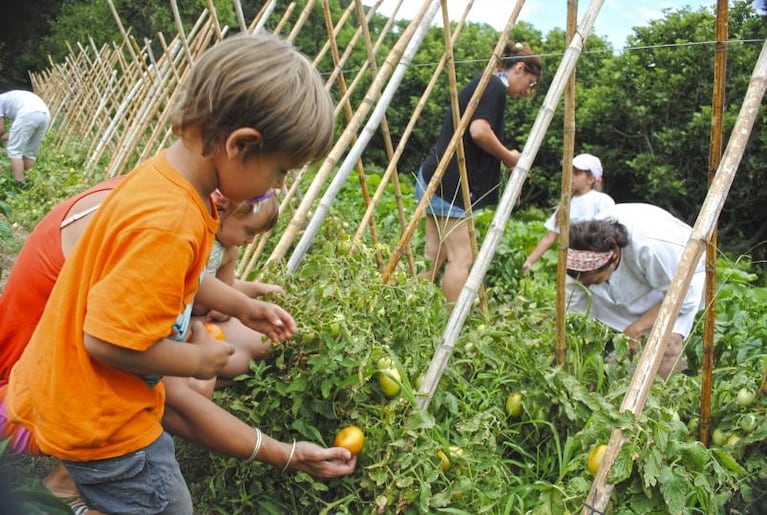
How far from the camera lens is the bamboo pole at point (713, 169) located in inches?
73.3

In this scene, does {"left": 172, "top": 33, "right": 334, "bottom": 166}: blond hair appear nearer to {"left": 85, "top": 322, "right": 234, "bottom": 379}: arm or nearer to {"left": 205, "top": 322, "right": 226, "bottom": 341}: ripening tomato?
{"left": 85, "top": 322, "right": 234, "bottom": 379}: arm

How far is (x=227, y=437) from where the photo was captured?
1608mm

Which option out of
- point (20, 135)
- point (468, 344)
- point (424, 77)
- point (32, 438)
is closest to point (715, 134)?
point (468, 344)

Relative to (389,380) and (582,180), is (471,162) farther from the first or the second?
(389,380)

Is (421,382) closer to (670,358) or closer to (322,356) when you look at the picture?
(322,356)

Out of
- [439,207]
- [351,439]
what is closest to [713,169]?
[351,439]

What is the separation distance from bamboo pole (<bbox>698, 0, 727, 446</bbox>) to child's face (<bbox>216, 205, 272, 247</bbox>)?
3.81 feet

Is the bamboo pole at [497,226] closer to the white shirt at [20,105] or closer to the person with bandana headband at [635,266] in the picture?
the person with bandana headband at [635,266]

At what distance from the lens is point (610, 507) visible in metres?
1.59

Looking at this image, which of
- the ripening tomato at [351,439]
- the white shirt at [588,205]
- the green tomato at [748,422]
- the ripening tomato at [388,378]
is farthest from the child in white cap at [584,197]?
the ripening tomato at [351,439]

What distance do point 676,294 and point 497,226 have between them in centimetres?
56

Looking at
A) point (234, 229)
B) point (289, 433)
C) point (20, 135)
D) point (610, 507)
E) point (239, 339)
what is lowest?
point (20, 135)

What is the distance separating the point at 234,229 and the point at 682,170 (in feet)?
16.2

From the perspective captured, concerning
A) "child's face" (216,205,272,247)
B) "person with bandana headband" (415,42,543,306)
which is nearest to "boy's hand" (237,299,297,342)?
"child's face" (216,205,272,247)
